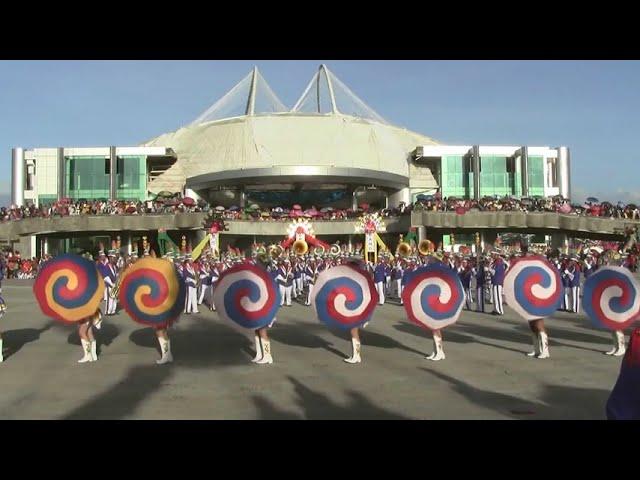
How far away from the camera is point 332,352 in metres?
12.8

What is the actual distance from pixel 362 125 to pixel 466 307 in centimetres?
5908

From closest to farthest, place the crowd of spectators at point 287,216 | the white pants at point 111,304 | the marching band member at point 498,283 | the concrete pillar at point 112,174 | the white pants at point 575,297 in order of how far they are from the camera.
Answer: the marching band member at point 498,283, the white pants at point 575,297, the white pants at point 111,304, the crowd of spectators at point 287,216, the concrete pillar at point 112,174

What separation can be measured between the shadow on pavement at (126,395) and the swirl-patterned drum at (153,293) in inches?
34.8

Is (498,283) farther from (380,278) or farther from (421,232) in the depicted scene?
(421,232)

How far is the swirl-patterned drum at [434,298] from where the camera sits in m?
11.8

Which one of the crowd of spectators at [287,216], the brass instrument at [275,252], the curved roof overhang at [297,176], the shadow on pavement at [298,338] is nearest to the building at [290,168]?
the curved roof overhang at [297,176]

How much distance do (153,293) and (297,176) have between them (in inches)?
2144

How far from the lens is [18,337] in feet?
49.6

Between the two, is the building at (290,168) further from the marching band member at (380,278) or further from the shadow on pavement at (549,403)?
the shadow on pavement at (549,403)

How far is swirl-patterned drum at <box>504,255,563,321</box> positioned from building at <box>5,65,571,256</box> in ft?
176

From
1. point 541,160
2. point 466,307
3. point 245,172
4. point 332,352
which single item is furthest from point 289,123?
point 332,352

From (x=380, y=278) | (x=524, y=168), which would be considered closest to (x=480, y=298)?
(x=380, y=278)

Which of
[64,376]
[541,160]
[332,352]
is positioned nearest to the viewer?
[64,376]

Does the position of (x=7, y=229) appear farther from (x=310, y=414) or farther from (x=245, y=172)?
(x=310, y=414)
